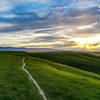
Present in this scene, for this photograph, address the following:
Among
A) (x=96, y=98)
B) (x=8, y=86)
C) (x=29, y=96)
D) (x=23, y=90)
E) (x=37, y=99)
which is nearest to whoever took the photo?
(x=37, y=99)

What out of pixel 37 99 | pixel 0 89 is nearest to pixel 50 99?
pixel 37 99

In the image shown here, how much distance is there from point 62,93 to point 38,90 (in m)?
3.84

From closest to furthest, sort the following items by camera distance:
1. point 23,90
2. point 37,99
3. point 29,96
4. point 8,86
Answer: point 37,99 → point 29,96 → point 23,90 → point 8,86

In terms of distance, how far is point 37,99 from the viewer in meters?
17.9

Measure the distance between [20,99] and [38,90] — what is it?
3.81 m

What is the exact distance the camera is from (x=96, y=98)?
Result: 2056cm

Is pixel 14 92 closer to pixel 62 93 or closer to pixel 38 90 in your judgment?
pixel 38 90

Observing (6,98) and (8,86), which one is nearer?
(6,98)

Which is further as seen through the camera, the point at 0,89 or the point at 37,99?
the point at 0,89

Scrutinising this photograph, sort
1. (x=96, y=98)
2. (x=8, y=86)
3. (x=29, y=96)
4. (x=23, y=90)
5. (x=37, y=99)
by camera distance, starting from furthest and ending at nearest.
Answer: (x=8, y=86) < (x=23, y=90) < (x=96, y=98) < (x=29, y=96) < (x=37, y=99)

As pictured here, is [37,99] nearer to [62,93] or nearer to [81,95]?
[62,93]

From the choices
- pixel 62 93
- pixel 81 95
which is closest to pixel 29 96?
pixel 62 93

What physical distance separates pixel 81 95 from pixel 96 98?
7.36 feet

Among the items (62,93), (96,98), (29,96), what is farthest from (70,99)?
(29,96)
